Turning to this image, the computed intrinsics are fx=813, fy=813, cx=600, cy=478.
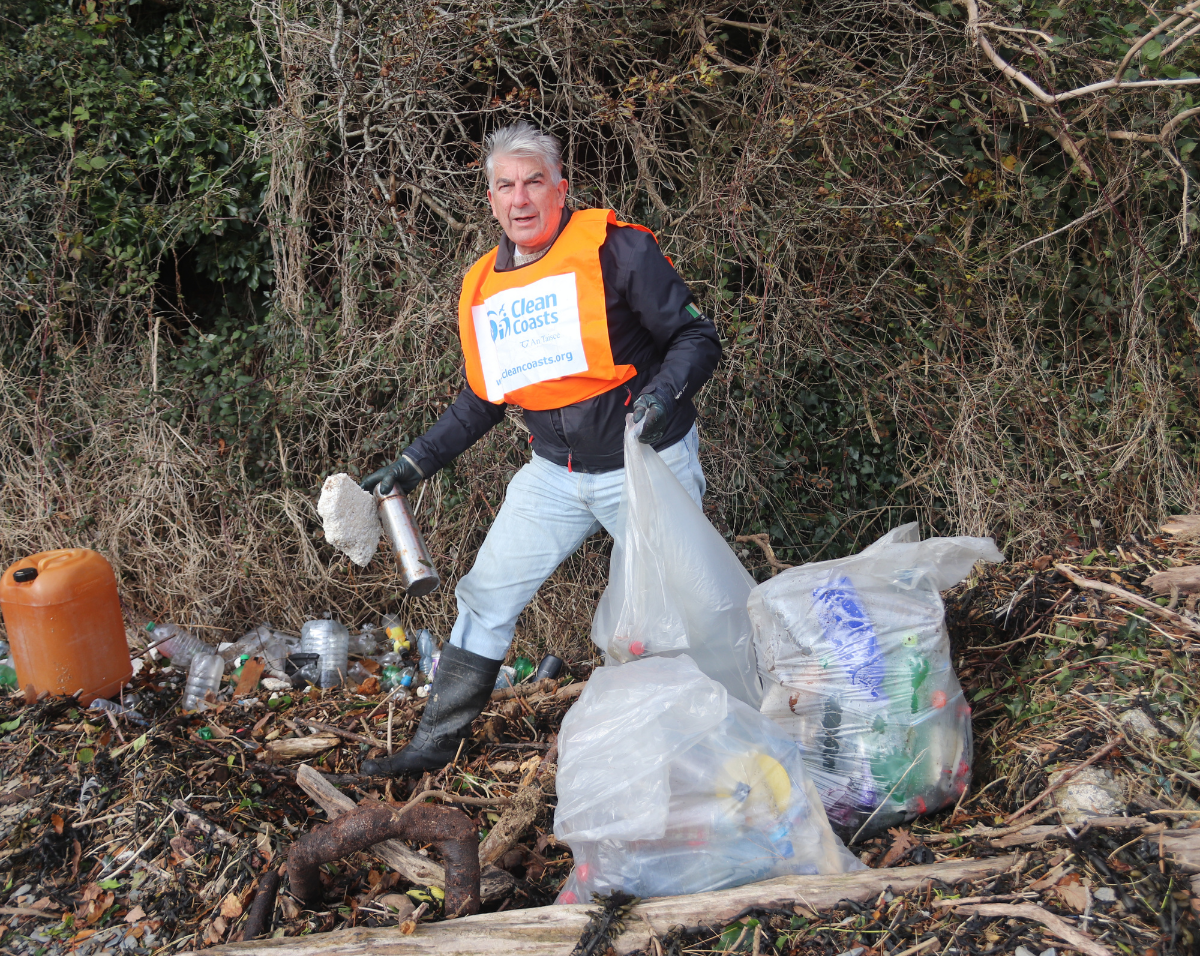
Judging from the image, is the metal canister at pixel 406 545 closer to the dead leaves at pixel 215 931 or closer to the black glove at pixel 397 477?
the black glove at pixel 397 477

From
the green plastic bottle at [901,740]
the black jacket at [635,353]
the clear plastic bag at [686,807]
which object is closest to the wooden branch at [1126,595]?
the green plastic bottle at [901,740]

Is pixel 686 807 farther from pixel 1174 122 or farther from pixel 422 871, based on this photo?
pixel 1174 122

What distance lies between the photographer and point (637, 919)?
5.57 feet

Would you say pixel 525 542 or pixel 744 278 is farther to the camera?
pixel 744 278

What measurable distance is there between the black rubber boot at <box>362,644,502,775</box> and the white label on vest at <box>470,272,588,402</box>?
879mm

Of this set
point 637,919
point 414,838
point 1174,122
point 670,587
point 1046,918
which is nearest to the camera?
point 1046,918

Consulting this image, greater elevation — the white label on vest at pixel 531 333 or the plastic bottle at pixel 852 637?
the white label on vest at pixel 531 333

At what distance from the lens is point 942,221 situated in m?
3.70

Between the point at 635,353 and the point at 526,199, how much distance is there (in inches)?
21.3

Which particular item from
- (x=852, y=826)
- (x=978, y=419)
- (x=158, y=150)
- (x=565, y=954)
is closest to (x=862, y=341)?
(x=978, y=419)

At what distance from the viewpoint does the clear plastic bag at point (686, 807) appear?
5.74ft

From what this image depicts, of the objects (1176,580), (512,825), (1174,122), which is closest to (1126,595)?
(1176,580)

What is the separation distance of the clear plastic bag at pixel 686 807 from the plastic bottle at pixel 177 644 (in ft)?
8.60

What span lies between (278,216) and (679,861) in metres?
3.73
